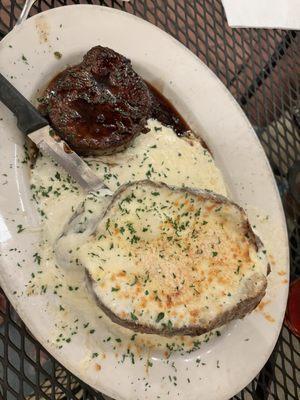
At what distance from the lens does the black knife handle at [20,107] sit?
1652 mm

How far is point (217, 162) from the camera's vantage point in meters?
2.20

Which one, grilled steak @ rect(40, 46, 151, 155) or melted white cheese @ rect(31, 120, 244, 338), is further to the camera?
grilled steak @ rect(40, 46, 151, 155)

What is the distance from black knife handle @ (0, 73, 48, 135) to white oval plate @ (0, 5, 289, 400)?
0.04 metres

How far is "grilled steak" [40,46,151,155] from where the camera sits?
185 cm

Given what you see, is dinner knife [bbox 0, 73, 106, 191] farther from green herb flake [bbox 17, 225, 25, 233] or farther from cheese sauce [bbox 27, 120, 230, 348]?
green herb flake [bbox 17, 225, 25, 233]

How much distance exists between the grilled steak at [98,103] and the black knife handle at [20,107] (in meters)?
0.13

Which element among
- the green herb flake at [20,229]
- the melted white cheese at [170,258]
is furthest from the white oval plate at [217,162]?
the melted white cheese at [170,258]

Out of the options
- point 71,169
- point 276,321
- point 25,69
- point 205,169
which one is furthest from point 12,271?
point 276,321

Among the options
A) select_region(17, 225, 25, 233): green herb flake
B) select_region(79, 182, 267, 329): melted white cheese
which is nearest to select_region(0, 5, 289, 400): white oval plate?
select_region(17, 225, 25, 233): green herb flake

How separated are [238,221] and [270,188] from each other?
532 mm

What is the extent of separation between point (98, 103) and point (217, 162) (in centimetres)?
63

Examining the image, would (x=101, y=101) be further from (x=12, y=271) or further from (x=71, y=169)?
(x=12, y=271)

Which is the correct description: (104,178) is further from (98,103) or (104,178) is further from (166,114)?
(166,114)

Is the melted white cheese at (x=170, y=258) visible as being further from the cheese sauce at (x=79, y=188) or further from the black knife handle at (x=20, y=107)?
the black knife handle at (x=20, y=107)
